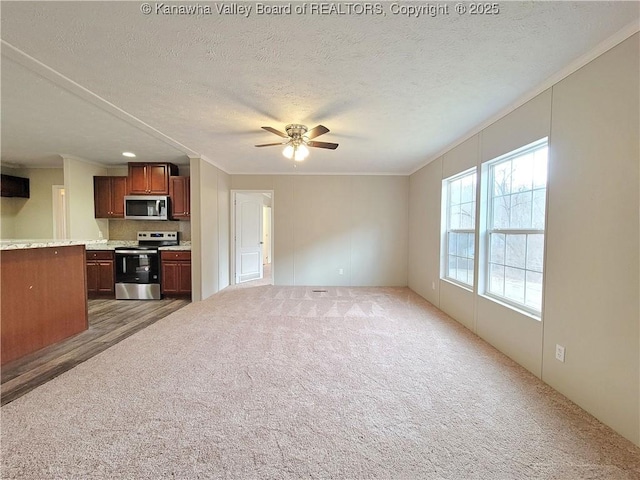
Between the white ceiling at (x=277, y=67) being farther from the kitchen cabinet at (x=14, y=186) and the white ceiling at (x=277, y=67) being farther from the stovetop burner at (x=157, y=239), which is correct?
A: the kitchen cabinet at (x=14, y=186)

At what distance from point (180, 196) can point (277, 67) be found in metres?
3.78

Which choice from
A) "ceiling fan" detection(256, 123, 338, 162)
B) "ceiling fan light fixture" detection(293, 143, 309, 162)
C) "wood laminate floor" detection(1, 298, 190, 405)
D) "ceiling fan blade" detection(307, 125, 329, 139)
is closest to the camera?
"wood laminate floor" detection(1, 298, 190, 405)

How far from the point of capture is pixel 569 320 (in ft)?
6.53

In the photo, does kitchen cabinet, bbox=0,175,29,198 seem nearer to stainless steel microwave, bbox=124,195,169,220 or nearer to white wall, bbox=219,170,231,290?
stainless steel microwave, bbox=124,195,169,220

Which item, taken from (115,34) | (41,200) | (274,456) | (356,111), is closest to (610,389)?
(274,456)

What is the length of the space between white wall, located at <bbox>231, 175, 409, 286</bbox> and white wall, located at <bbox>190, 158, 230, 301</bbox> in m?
0.72

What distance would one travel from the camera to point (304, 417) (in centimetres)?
175

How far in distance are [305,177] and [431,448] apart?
5.03m

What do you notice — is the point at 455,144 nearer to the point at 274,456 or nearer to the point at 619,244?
the point at 619,244

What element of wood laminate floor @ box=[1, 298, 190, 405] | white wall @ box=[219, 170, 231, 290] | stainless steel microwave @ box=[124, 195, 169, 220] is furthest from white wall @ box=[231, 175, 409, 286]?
wood laminate floor @ box=[1, 298, 190, 405]

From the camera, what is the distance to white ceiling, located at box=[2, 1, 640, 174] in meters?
1.58

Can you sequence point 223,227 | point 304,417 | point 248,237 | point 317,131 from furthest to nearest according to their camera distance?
point 248,237
point 223,227
point 317,131
point 304,417

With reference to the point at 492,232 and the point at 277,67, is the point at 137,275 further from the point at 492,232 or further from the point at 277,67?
the point at 492,232

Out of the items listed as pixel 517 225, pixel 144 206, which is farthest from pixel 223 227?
pixel 517 225
